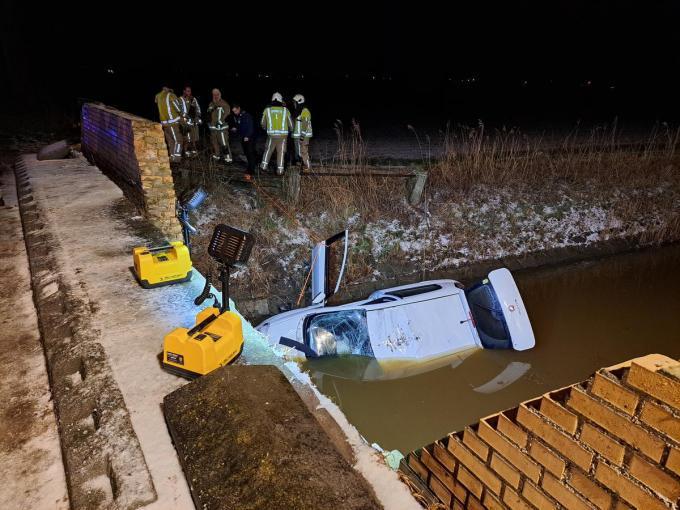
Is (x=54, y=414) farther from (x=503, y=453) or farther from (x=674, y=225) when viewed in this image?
(x=674, y=225)

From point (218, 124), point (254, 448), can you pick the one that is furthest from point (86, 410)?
point (218, 124)

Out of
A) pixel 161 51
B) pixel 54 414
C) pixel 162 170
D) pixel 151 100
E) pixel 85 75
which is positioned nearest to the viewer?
pixel 54 414

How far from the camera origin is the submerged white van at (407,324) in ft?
17.1

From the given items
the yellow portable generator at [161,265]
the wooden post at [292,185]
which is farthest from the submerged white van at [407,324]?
the wooden post at [292,185]

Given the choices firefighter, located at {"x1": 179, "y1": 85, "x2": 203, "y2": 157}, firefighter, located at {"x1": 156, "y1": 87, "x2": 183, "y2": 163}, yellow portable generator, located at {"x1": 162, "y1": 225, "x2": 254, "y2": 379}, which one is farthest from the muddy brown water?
firefighter, located at {"x1": 179, "y1": 85, "x2": 203, "y2": 157}

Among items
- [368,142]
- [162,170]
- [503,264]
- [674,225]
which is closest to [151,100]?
[368,142]

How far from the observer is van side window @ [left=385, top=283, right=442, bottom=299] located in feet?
18.5

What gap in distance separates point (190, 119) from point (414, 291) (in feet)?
19.6

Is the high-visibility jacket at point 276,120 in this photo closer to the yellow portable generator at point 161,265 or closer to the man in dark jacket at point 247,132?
the man in dark jacket at point 247,132

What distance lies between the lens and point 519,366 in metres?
5.78

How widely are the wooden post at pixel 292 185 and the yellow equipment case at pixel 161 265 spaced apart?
159 inches

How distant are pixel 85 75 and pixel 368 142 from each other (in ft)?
59.3

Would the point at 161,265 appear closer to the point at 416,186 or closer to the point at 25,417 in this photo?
the point at 25,417

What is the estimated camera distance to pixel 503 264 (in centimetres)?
827
